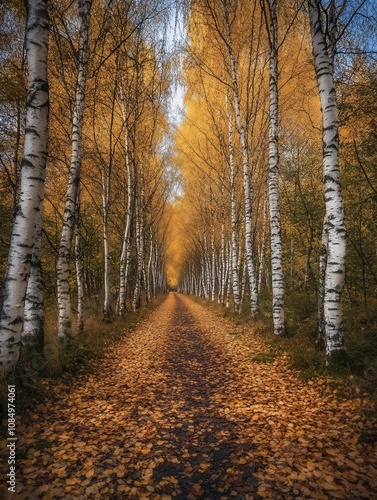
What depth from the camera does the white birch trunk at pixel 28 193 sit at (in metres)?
3.69

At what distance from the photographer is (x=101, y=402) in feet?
14.3

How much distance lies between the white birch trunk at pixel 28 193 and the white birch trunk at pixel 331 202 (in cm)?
463

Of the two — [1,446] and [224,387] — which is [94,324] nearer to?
[224,387]

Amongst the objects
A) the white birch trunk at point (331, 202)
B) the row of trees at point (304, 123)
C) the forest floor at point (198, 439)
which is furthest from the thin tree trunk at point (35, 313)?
the row of trees at point (304, 123)

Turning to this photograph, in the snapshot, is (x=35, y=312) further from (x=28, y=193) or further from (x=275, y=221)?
(x=275, y=221)

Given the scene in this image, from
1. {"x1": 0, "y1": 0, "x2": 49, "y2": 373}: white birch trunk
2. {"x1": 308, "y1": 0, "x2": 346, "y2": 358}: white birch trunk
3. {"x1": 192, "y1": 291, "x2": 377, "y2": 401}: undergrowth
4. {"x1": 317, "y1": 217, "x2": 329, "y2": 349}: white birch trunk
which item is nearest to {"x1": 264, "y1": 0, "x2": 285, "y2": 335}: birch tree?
{"x1": 192, "y1": 291, "x2": 377, "y2": 401}: undergrowth

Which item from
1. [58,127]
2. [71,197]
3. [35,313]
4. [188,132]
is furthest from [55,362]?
Answer: [188,132]

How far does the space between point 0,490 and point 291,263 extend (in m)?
16.2

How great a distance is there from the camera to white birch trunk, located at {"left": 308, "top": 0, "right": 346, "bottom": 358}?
4.86 metres

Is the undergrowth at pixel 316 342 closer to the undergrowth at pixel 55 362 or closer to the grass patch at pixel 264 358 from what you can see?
the grass patch at pixel 264 358

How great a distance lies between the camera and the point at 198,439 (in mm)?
3428

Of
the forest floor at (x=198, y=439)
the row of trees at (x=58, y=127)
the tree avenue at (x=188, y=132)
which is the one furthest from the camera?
the tree avenue at (x=188, y=132)

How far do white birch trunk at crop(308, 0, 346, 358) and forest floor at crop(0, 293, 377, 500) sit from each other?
3.60 ft

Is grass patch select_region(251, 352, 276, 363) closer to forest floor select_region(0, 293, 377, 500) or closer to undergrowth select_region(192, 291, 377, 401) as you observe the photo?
undergrowth select_region(192, 291, 377, 401)
